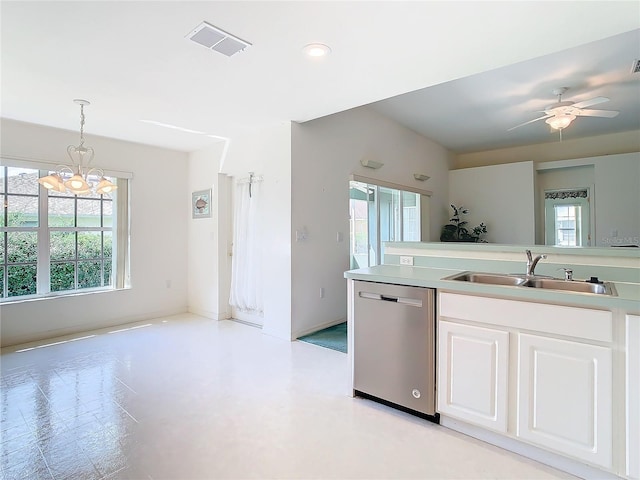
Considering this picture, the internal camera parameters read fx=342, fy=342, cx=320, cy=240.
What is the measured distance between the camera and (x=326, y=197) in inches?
169

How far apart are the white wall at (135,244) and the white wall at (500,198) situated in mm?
5464

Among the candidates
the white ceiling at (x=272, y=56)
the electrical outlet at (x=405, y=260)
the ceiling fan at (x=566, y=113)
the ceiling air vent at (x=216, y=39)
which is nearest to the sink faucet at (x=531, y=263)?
the electrical outlet at (x=405, y=260)

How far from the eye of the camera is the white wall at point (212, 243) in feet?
15.7

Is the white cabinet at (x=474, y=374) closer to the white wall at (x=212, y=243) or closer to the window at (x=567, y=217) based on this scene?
the white wall at (x=212, y=243)

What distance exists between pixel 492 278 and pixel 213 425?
2069 mm

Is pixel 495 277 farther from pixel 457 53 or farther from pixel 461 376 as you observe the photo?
pixel 457 53

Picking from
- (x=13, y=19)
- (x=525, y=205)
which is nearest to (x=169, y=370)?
(x=13, y=19)

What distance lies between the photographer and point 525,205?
641 cm

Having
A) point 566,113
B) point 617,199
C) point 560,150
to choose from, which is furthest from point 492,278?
point 560,150

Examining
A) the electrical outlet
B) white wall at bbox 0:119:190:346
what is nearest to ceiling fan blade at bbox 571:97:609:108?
the electrical outlet

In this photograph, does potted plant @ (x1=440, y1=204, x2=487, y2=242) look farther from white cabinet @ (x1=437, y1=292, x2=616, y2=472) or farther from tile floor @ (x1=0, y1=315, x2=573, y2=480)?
white cabinet @ (x1=437, y1=292, x2=616, y2=472)

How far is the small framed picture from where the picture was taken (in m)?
4.91

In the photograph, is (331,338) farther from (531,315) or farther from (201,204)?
(201,204)

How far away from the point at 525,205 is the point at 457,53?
5.06m
